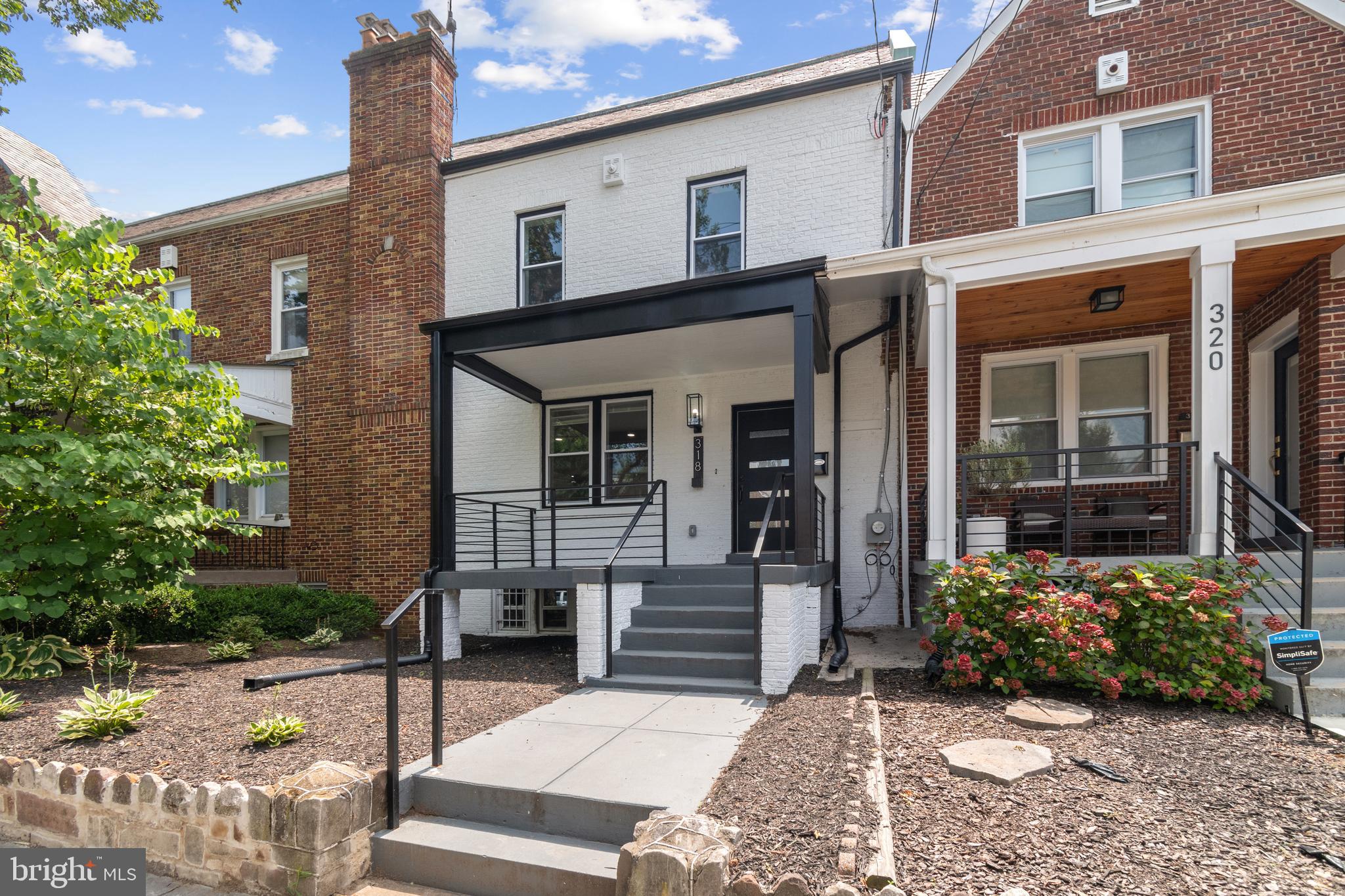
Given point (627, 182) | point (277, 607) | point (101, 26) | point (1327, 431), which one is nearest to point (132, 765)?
point (277, 607)

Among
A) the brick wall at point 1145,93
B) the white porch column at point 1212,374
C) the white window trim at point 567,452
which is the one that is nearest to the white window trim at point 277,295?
the white window trim at point 567,452

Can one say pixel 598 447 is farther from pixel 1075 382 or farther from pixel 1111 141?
pixel 1111 141

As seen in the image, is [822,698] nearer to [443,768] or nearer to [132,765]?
[443,768]

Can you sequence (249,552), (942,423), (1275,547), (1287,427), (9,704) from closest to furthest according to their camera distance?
(9,704), (1275,547), (942,423), (1287,427), (249,552)

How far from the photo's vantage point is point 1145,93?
7.19 meters

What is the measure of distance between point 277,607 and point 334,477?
2.40m

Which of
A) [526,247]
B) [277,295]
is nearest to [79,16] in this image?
[277,295]

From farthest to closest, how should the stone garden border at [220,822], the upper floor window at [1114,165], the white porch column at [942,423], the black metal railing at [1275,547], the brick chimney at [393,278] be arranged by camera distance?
1. the brick chimney at [393,278]
2. the upper floor window at [1114,165]
3. the white porch column at [942,423]
4. the black metal railing at [1275,547]
5. the stone garden border at [220,822]

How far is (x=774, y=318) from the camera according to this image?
6.88 metres

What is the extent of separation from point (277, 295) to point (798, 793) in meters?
11.4

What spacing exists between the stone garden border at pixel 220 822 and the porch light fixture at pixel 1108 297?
6.99m

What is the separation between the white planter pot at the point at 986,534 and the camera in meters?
6.49

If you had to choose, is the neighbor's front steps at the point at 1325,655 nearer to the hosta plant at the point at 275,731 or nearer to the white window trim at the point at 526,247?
the hosta plant at the point at 275,731

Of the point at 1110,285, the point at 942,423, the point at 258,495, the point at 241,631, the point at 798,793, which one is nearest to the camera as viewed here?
the point at 798,793
